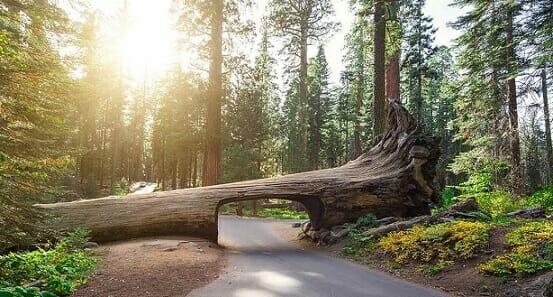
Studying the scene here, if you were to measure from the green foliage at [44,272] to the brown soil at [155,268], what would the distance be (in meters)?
0.24

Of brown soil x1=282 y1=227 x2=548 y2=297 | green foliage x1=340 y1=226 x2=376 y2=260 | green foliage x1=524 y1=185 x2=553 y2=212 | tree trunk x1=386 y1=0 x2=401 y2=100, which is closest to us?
brown soil x1=282 y1=227 x2=548 y2=297

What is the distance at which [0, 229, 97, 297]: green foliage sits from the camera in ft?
16.0

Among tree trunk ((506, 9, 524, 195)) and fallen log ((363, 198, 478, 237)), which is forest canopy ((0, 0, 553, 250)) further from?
fallen log ((363, 198, 478, 237))

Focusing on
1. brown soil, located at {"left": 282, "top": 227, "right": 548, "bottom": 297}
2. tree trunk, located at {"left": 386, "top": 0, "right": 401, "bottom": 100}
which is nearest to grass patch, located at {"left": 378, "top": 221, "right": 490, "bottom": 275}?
brown soil, located at {"left": 282, "top": 227, "right": 548, "bottom": 297}

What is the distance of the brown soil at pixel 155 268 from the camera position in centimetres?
564

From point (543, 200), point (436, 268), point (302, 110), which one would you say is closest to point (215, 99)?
point (436, 268)

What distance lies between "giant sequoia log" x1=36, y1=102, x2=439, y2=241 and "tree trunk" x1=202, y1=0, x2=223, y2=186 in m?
4.42

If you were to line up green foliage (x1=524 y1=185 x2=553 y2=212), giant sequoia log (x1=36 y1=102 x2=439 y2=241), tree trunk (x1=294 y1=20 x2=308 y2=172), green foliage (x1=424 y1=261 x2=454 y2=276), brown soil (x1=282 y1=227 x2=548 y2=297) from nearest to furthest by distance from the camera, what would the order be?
1. brown soil (x1=282 y1=227 x2=548 y2=297)
2. green foliage (x1=424 y1=261 x2=454 y2=276)
3. giant sequoia log (x1=36 y1=102 x2=439 y2=241)
4. green foliage (x1=524 y1=185 x2=553 y2=212)
5. tree trunk (x1=294 y1=20 x2=308 y2=172)

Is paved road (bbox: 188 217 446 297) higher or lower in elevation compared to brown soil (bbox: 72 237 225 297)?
lower

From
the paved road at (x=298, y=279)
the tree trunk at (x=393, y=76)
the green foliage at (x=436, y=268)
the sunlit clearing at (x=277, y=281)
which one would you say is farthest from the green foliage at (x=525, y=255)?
the tree trunk at (x=393, y=76)

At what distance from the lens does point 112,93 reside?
31.9 metres

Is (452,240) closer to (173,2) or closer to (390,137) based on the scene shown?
(390,137)

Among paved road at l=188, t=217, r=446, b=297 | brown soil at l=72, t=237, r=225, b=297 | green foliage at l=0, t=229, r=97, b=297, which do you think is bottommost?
paved road at l=188, t=217, r=446, b=297

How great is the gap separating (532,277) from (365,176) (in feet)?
23.5
